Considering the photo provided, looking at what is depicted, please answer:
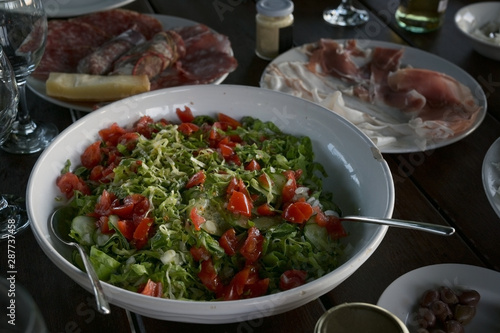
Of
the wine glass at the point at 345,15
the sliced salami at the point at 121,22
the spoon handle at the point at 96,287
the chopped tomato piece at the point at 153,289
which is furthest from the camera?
the wine glass at the point at 345,15

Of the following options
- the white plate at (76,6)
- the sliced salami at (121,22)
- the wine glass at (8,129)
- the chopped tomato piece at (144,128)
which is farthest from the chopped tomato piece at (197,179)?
the white plate at (76,6)

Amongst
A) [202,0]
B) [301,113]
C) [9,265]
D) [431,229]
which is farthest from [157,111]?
[202,0]

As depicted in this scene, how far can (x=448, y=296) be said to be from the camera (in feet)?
3.33

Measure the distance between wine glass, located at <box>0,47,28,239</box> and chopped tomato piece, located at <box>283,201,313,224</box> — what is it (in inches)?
22.4

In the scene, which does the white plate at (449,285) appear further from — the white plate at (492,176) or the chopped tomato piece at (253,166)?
the chopped tomato piece at (253,166)

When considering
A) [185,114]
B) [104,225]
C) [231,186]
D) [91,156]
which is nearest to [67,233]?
[104,225]

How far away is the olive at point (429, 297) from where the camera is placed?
1.01 m

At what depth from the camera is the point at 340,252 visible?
3.53ft

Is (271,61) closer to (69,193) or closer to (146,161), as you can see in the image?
(146,161)

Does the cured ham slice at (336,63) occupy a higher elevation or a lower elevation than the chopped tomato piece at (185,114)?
lower

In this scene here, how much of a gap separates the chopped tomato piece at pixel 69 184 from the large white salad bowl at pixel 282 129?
0.05 ft

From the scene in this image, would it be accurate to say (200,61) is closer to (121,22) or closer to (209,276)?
(121,22)

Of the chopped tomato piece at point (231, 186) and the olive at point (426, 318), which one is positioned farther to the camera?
the chopped tomato piece at point (231, 186)

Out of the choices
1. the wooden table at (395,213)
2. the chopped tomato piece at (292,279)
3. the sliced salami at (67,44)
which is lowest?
the wooden table at (395,213)
